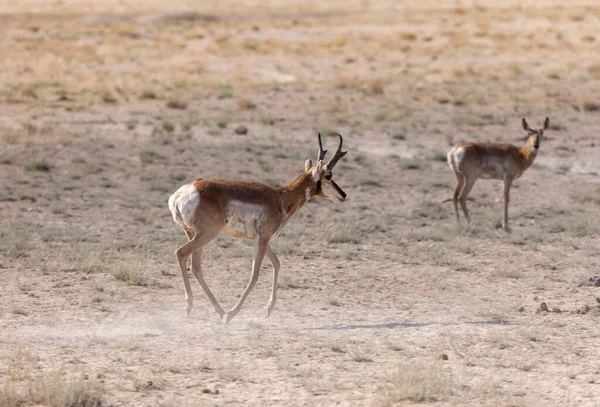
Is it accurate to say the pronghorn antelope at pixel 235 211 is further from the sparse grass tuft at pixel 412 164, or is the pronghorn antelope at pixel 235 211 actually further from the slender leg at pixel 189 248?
the sparse grass tuft at pixel 412 164

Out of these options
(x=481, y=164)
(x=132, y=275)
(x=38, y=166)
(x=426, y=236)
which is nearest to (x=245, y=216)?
(x=132, y=275)

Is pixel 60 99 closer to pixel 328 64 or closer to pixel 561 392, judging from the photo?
pixel 328 64

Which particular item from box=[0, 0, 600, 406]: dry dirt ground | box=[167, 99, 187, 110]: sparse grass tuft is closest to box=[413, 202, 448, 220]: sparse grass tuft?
box=[0, 0, 600, 406]: dry dirt ground

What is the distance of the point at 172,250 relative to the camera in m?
12.9

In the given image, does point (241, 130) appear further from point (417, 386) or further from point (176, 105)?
point (417, 386)

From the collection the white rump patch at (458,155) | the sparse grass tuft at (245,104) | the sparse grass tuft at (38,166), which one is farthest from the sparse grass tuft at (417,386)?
the sparse grass tuft at (245,104)

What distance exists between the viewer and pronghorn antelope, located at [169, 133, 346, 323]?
9203 millimetres

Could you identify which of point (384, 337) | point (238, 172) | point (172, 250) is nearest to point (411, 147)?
point (238, 172)

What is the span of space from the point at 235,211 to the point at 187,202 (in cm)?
49

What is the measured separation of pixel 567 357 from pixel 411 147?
501 inches

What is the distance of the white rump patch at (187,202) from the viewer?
9.14 metres

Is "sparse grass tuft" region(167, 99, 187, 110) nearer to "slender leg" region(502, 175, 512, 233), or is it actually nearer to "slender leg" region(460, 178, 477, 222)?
"slender leg" region(460, 178, 477, 222)

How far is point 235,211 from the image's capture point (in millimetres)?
9352

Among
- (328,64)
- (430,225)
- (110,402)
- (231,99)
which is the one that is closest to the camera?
(110,402)
